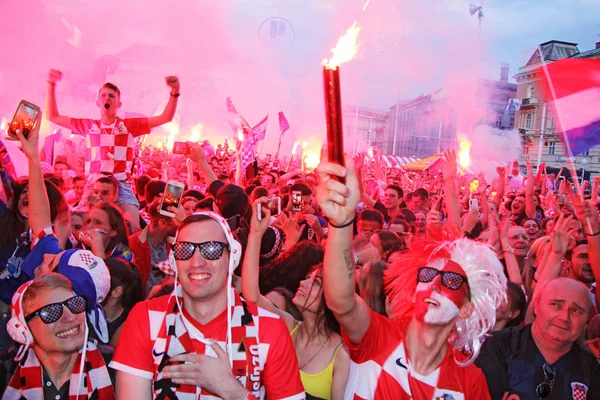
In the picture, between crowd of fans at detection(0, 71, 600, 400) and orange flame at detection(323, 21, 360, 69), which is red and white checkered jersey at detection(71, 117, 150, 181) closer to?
crowd of fans at detection(0, 71, 600, 400)

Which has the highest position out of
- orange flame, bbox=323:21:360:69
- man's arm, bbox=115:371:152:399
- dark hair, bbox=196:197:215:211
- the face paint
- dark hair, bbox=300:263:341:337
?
orange flame, bbox=323:21:360:69

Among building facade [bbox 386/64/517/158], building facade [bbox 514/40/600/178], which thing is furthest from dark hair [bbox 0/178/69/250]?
building facade [bbox 386/64/517/158]

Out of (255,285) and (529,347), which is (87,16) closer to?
(255,285)

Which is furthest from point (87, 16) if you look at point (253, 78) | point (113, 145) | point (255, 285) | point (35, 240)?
point (253, 78)

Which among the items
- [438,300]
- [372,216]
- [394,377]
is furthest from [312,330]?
[372,216]

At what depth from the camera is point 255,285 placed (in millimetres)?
3004

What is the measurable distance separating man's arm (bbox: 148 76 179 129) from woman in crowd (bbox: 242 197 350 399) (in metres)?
2.99

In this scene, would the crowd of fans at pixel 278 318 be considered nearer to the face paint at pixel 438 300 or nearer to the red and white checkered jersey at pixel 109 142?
the face paint at pixel 438 300

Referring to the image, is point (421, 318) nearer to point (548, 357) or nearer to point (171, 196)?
point (548, 357)

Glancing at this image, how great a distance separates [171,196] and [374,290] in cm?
173

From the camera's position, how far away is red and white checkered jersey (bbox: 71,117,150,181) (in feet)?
18.8

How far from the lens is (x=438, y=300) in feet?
8.37

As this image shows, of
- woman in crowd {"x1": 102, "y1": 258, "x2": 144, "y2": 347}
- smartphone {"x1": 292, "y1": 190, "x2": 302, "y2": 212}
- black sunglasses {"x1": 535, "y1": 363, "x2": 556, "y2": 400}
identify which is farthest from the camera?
smartphone {"x1": 292, "y1": 190, "x2": 302, "y2": 212}

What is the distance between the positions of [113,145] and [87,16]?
14.6 ft
